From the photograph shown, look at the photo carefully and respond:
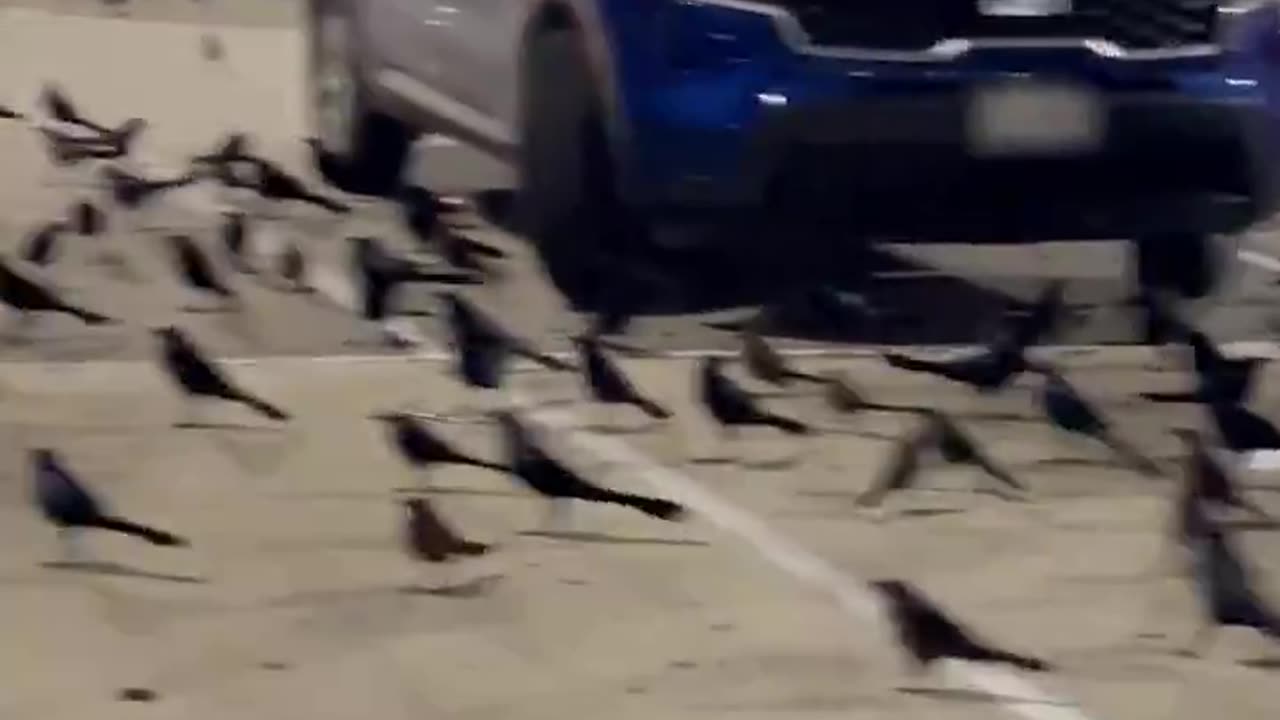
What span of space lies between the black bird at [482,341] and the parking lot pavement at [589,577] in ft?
0.51

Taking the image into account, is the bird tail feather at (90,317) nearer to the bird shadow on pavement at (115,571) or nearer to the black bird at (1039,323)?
the black bird at (1039,323)

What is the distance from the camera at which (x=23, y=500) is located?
5.63m

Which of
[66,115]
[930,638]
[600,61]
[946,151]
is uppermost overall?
[600,61]

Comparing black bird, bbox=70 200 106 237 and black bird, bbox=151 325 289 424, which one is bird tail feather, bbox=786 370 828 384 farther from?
black bird, bbox=70 200 106 237

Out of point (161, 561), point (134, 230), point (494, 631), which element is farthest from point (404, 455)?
point (134, 230)

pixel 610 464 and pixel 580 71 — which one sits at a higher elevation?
pixel 580 71

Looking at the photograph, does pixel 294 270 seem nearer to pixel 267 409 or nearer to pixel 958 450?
pixel 267 409

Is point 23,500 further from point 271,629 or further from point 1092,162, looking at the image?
point 1092,162

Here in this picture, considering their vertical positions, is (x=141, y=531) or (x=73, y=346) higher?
(x=141, y=531)

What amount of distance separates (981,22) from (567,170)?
125 cm

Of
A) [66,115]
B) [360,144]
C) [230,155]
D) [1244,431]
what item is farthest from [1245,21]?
[66,115]

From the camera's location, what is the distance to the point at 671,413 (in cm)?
Result: 653

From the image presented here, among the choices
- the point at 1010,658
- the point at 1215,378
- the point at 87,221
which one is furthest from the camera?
the point at 87,221

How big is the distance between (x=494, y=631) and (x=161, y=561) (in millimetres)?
779
